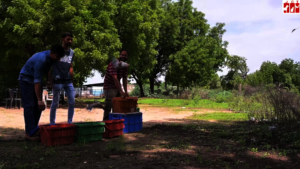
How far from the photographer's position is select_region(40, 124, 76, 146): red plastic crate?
457 centimetres

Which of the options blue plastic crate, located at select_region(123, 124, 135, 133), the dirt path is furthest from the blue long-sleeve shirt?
blue plastic crate, located at select_region(123, 124, 135, 133)

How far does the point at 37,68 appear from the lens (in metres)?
4.76

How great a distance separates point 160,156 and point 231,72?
64.6 meters

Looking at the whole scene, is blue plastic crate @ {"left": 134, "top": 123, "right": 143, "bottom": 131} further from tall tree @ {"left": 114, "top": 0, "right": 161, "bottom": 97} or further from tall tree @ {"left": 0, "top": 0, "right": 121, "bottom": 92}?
tall tree @ {"left": 114, "top": 0, "right": 161, "bottom": 97}

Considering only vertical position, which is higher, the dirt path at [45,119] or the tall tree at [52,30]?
the tall tree at [52,30]

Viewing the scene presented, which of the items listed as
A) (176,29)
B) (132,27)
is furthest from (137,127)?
(176,29)

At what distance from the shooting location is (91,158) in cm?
390

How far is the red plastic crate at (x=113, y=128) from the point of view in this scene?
543 centimetres

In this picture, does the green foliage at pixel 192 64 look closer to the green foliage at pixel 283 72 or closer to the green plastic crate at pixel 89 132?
the green foliage at pixel 283 72

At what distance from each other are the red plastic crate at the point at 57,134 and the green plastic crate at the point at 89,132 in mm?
138

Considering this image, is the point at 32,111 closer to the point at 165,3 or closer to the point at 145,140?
the point at 145,140

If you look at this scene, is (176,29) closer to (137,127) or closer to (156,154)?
(137,127)

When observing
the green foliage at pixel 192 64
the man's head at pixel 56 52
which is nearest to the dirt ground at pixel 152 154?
the man's head at pixel 56 52

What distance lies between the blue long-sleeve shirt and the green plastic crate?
1.07m
